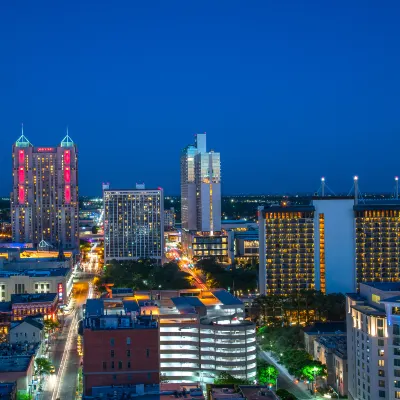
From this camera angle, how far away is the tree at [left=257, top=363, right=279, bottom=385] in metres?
36.0

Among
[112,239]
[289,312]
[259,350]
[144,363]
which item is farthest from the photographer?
[112,239]

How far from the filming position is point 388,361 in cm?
3089

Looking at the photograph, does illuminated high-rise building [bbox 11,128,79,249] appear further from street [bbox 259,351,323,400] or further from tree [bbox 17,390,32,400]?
tree [bbox 17,390,32,400]

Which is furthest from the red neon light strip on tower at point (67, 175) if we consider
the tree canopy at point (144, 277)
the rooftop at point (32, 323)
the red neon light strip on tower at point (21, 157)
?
the rooftop at point (32, 323)

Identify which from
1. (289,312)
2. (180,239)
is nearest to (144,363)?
(289,312)

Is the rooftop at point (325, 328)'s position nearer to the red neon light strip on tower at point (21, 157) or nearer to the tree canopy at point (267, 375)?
the tree canopy at point (267, 375)

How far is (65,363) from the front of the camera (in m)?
41.0

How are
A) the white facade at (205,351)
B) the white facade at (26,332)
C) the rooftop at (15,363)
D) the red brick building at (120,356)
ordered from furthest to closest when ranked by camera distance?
1. the white facade at (26,332)
2. the white facade at (205,351)
3. the rooftop at (15,363)
4. the red brick building at (120,356)

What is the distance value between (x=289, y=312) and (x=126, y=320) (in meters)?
24.0

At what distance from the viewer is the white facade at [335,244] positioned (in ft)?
200

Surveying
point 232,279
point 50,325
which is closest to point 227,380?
point 50,325

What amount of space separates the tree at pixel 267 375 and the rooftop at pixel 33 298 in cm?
2392

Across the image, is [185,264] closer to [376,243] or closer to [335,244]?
[335,244]

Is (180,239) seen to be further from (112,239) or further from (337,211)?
(337,211)
